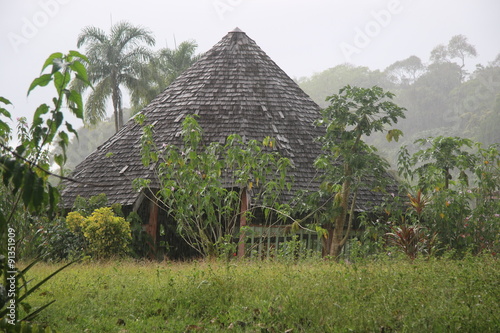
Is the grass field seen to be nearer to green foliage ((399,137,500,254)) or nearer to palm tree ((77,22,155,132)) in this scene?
green foliage ((399,137,500,254))

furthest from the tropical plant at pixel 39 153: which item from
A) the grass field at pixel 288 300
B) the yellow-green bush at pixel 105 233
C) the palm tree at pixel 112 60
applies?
the palm tree at pixel 112 60

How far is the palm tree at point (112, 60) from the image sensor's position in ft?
83.1

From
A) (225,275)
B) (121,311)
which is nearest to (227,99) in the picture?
(225,275)

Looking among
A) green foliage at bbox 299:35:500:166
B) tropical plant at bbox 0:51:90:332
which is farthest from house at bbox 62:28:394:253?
green foliage at bbox 299:35:500:166

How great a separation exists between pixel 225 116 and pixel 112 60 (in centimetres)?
1448

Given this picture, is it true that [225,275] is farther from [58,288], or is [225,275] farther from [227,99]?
[227,99]

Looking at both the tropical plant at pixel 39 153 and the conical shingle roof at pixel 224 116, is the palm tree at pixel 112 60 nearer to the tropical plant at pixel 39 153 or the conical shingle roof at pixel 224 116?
the conical shingle roof at pixel 224 116

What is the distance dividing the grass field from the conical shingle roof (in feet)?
13.8

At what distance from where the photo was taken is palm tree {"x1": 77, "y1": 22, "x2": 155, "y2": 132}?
25.3m

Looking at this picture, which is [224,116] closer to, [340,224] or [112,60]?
[340,224]

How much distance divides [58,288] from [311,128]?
22.8ft

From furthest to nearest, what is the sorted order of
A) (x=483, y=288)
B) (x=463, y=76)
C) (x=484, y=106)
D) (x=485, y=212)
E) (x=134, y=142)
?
(x=463, y=76), (x=484, y=106), (x=134, y=142), (x=485, y=212), (x=483, y=288)

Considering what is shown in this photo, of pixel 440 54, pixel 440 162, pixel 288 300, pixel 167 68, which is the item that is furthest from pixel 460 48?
pixel 288 300

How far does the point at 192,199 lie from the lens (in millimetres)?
9250
